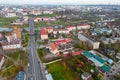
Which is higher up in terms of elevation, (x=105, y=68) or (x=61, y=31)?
(x=61, y=31)

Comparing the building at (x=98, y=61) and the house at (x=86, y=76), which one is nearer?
the house at (x=86, y=76)

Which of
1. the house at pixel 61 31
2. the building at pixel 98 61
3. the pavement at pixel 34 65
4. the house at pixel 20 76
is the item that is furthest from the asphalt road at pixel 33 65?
the house at pixel 61 31

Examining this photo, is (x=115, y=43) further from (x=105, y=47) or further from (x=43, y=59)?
(x=43, y=59)

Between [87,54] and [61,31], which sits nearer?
[87,54]

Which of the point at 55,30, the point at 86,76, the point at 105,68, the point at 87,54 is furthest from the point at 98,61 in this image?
the point at 55,30

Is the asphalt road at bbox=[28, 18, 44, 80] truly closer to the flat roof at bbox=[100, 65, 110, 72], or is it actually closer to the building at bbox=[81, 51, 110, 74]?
the building at bbox=[81, 51, 110, 74]

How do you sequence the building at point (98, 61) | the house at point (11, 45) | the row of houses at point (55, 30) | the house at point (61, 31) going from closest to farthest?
the building at point (98, 61)
the house at point (11, 45)
the row of houses at point (55, 30)
the house at point (61, 31)

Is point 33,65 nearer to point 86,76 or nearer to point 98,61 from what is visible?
point 86,76

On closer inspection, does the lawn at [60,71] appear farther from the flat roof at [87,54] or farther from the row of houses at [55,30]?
the row of houses at [55,30]
